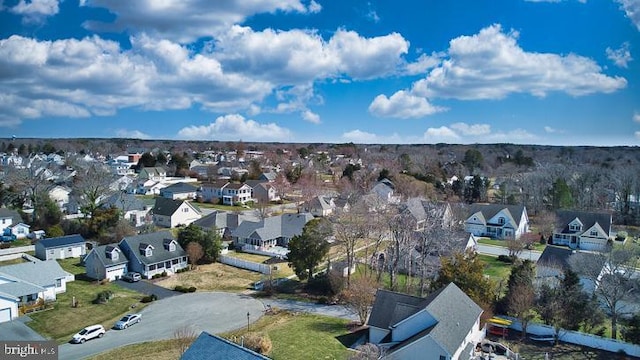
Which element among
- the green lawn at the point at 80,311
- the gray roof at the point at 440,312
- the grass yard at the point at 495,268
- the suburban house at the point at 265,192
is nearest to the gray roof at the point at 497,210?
the grass yard at the point at 495,268

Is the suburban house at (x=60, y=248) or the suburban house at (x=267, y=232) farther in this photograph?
the suburban house at (x=267, y=232)

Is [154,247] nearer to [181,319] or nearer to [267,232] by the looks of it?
[267,232]

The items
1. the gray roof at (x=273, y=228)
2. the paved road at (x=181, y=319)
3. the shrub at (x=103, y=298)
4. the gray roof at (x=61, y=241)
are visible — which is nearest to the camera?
the paved road at (x=181, y=319)

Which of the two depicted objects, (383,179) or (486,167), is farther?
(486,167)

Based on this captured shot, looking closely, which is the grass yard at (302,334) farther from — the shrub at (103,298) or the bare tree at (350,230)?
the shrub at (103,298)

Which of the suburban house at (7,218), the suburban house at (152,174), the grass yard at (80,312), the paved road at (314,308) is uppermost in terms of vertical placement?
the suburban house at (152,174)

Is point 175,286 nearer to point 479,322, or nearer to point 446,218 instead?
point 479,322

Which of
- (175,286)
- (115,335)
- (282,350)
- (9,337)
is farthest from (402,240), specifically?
(9,337)
